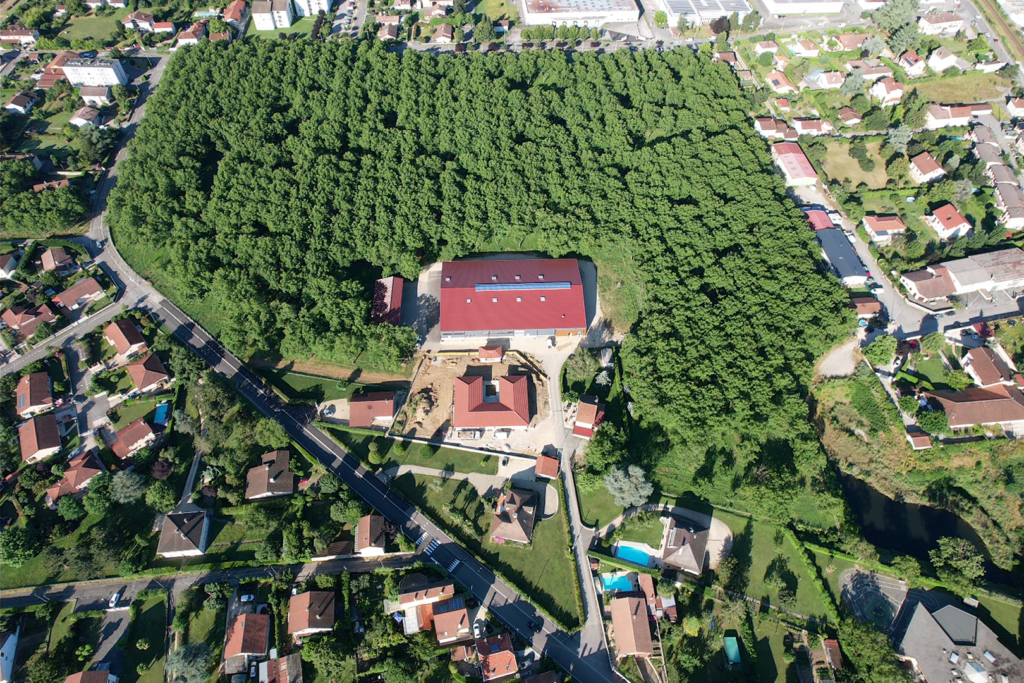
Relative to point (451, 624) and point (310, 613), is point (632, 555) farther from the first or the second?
point (310, 613)

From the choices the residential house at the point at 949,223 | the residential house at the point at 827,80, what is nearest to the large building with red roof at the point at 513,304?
the residential house at the point at 949,223

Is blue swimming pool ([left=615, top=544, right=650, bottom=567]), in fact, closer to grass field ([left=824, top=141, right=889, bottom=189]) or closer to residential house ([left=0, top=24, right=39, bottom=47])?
grass field ([left=824, top=141, right=889, bottom=189])

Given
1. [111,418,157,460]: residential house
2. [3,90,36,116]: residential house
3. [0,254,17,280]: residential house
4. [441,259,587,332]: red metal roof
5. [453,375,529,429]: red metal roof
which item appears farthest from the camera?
[3,90,36,116]: residential house

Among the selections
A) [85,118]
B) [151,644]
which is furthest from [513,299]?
[85,118]

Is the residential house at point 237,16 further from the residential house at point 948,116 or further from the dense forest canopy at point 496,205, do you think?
the residential house at point 948,116

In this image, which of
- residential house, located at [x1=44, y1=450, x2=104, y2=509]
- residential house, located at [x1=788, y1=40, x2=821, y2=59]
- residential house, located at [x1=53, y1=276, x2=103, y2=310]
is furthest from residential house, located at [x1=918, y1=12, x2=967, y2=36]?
residential house, located at [x1=44, y1=450, x2=104, y2=509]

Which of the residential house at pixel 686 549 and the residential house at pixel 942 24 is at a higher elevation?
the residential house at pixel 942 24
